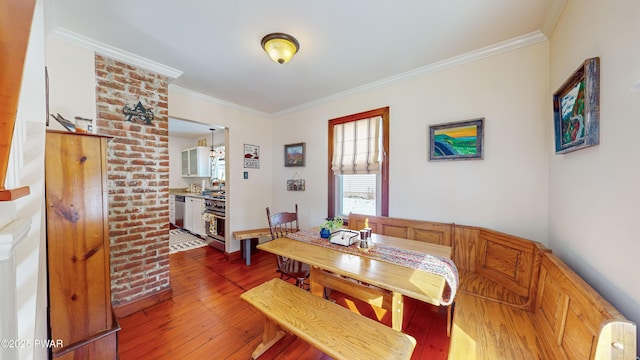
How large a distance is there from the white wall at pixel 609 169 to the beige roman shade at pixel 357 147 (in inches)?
65.1

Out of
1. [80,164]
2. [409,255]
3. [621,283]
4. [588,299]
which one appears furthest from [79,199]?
[621,283]

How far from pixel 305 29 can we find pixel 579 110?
1.93 metres

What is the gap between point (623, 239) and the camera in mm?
926

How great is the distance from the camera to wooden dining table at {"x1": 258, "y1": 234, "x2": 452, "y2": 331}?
1.26m

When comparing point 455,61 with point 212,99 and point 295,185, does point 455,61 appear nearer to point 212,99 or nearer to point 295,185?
point 295,185

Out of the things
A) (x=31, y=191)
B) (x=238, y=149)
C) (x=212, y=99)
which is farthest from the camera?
(x=238, y=149)

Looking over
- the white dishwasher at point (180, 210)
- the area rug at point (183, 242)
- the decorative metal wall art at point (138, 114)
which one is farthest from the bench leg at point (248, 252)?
the white dishwasher at point (180, 210)

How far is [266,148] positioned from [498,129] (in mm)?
3360

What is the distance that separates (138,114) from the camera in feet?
7.36

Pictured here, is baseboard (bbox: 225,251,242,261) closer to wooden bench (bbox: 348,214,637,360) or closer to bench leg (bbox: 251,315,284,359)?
bench leg (bbox: 251,315,284,359)

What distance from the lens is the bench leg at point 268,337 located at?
63.3 inches

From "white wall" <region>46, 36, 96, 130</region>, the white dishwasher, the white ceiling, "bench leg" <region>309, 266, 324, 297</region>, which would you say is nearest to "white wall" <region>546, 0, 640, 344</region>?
the white ceiling

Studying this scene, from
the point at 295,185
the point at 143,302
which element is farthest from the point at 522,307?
the point at 143,302

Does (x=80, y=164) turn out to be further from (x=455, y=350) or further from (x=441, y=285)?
(x=455, y=350)
